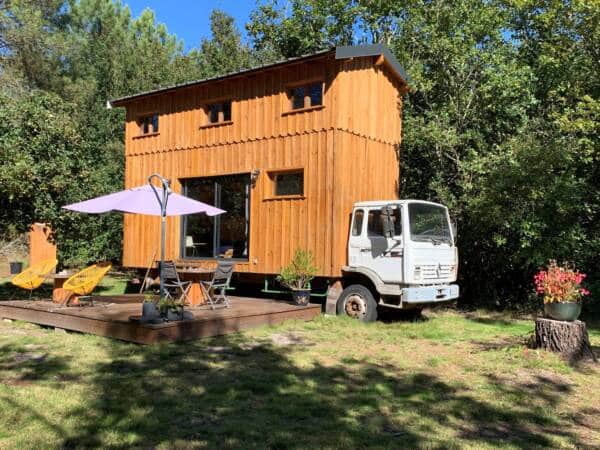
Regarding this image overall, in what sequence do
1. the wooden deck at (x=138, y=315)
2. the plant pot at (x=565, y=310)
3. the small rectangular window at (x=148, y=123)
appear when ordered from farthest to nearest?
the small rectangular window at (x=148, y=123), the wooden deck at (x=138, y=315), the plant pot at (x=565, y=310)

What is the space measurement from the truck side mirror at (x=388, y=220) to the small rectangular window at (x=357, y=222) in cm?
94

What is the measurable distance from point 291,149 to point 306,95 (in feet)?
3.98

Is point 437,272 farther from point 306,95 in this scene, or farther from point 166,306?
point 166,306

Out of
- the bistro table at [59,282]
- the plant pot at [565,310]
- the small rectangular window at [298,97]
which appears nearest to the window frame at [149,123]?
the small rectangular window at [298,97]

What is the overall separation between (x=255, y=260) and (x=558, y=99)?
28.9 ft

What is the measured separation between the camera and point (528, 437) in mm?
4133

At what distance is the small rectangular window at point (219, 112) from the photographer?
12938mm

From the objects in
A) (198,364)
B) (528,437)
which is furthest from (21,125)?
(528,437)

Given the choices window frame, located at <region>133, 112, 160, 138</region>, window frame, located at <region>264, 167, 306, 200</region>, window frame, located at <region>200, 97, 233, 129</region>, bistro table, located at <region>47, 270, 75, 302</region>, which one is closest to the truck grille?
window frame, located at <region>264, 167, 306, 200</region>

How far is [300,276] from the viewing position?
410 inches

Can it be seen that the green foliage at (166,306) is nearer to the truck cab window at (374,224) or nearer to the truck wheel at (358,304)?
the truck wheel at (358,304)

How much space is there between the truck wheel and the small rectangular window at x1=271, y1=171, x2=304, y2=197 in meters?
2.45

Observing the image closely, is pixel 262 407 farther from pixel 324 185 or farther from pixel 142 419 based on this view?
pixel 324 185

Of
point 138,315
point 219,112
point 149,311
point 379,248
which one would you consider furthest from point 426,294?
point 219,112
